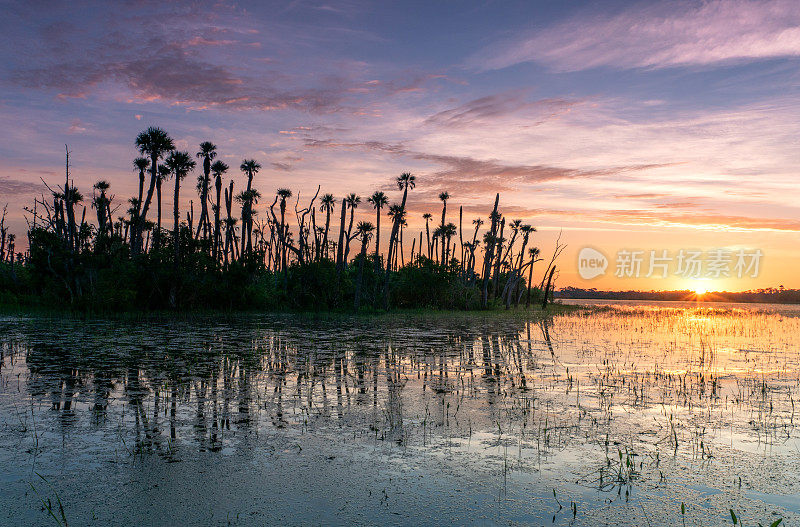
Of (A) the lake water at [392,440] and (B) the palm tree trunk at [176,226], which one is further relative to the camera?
(B) the palm tree trunk at [176,226]

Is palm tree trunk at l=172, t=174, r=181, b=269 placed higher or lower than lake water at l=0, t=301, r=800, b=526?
higher

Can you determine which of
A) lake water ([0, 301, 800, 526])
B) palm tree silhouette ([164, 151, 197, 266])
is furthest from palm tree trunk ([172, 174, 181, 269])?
lake water ([0, 301, 800, 526])

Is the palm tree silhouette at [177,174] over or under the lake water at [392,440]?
over

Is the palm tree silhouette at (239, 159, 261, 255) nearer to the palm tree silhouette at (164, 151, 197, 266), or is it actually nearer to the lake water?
the palm tree silhouette at (164, 151, 197, 266)

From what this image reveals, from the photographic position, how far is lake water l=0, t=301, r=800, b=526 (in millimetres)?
5477

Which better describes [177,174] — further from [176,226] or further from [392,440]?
[392,440]

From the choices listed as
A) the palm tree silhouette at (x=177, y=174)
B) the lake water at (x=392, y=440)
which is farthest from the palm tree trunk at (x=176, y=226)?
the lake water at (x=392, y=440)

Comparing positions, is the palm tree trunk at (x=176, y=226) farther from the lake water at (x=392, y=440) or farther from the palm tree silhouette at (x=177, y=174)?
the lake water at (x=392, y=440)

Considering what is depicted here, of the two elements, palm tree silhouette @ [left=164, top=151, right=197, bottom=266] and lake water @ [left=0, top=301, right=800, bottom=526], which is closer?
lake water @ [left=0, top=301, right=800, bottom=526]

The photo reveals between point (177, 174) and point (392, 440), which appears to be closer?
point (392, 440)

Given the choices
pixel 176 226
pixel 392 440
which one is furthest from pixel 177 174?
pixel 392 440

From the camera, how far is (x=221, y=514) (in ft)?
17.3

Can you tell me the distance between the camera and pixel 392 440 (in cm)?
783

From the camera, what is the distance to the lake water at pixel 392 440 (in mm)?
5477
